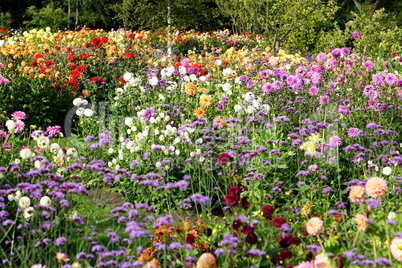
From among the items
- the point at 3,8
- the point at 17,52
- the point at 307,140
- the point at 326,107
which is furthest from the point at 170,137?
the point at 3,8

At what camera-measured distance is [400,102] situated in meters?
6.56

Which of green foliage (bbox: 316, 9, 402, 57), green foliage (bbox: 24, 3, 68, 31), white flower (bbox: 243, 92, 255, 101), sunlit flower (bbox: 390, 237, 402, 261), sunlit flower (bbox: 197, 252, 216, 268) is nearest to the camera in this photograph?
sunlit flower (bbox: 390, 237, 402, 261)

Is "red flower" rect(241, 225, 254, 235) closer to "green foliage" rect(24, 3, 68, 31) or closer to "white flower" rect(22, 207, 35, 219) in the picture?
"white flower" rect(22, 207, 35, 219)

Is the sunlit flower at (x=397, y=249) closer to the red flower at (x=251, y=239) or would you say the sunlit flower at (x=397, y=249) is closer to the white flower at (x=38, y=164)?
the red flower at (x=251, y=239)

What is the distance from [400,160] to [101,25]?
24.5m

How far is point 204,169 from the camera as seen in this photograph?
5090 millimetres

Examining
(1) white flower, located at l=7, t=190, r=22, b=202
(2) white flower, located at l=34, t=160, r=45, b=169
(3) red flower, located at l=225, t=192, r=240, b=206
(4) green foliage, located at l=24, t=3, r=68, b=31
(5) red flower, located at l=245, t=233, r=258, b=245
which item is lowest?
(4) green foliage, located at l=24, t=3, r=68, b=31

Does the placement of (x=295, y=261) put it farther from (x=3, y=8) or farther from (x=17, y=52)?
(x=3, y=8)

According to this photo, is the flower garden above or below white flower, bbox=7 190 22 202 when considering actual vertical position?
below

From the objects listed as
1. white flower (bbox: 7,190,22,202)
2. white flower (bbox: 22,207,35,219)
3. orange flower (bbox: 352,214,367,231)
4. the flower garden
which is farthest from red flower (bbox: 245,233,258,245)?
white flower (bbox: 7,190,22,202)

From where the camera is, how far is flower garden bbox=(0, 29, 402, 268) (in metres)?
2.93

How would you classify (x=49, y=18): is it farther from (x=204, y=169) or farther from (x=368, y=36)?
(x=204, y=169)

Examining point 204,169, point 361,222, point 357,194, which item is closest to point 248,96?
point 204,169

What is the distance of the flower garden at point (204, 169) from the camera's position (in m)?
2.93
